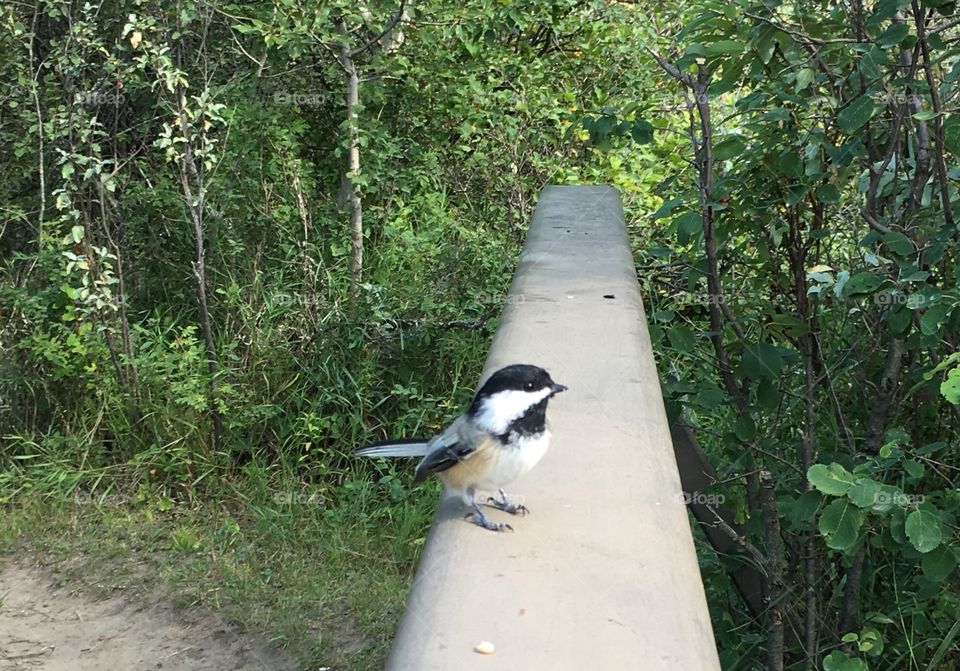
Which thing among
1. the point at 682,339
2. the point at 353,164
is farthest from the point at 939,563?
the point at 353,164

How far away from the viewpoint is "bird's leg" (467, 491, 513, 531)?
1.91 metres

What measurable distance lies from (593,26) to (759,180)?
12.8ft

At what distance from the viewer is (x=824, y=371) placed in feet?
11.8

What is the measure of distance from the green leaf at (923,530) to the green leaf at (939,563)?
0.59 feet

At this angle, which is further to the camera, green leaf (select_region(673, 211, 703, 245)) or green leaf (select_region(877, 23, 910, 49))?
green leaf (select_region(673, 211, 703, 245))

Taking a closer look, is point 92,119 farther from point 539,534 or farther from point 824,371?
point 539,534

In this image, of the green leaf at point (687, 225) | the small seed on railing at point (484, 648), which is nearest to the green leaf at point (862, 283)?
the green leaf at point (687, 225)

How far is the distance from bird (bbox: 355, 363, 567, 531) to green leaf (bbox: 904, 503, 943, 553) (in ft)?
3.70

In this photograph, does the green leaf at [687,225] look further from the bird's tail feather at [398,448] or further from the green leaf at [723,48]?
the bird's tail feather at [398,448]

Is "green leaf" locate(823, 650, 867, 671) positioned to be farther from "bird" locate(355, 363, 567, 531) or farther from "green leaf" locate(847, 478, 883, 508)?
"bird" locate(355, 363, 567, 531)

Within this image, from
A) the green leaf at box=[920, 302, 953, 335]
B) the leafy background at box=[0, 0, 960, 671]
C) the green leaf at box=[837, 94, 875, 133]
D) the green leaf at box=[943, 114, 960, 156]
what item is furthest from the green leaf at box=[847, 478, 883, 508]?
the green leaf at box=[943, 114, 960, 156]

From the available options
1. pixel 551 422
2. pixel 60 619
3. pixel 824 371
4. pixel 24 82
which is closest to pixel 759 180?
pixel 824 371

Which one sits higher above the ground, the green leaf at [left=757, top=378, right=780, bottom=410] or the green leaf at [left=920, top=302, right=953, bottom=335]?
Answer: the green leaf at [left=920, top=302, right=953, bottom=335]

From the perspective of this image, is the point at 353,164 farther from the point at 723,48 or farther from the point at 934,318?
the point at 934,318
